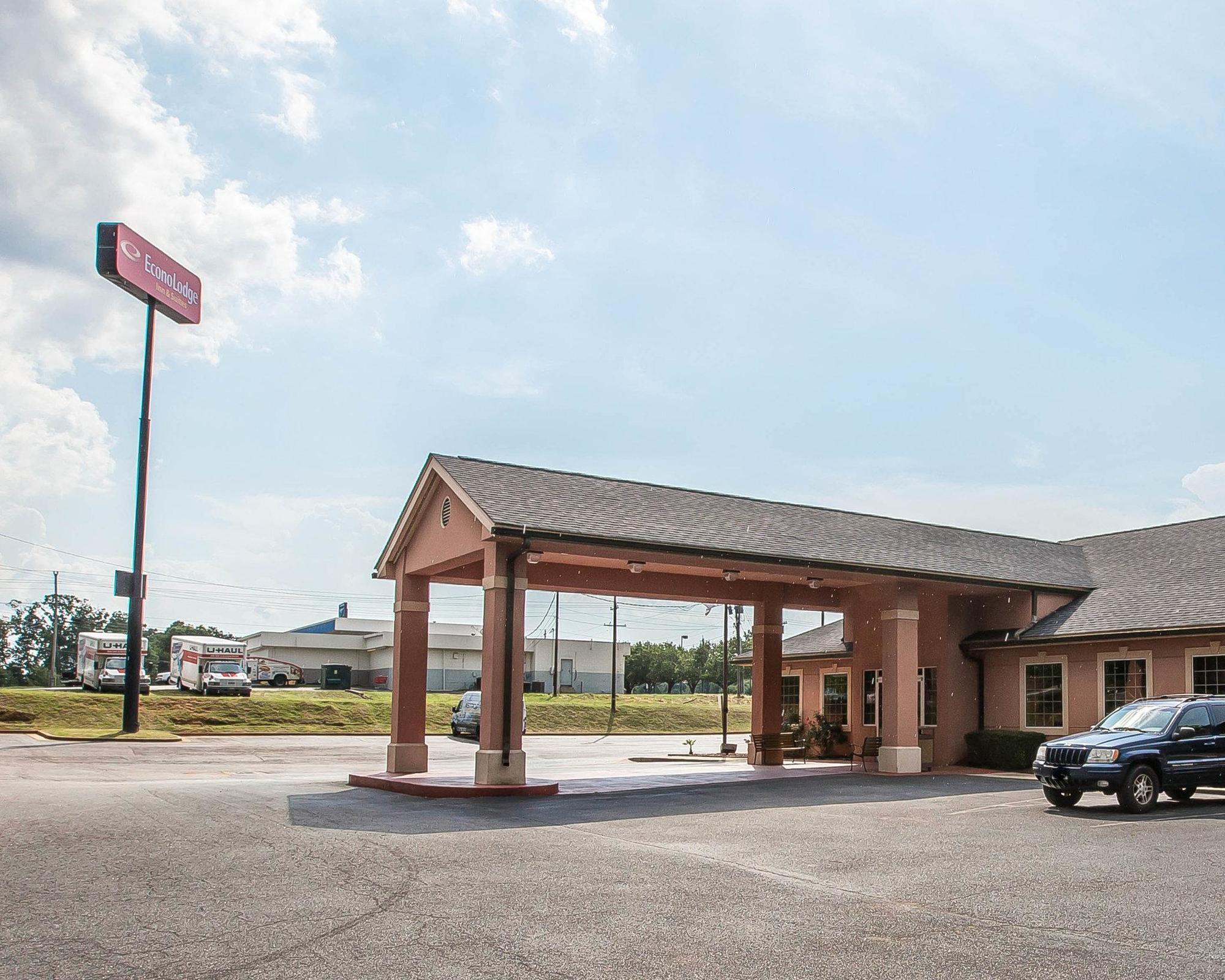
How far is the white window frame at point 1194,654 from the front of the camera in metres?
22.1

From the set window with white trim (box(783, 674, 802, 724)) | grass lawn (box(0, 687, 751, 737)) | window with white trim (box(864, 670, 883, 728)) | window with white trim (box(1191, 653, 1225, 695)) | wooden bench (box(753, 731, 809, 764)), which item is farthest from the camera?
grass lawn (box(0, 687, 751, 737))

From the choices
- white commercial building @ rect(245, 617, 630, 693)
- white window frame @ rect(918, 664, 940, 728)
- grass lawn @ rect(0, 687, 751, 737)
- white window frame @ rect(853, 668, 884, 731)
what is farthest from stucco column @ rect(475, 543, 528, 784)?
white commercial building @ rect(245, 617, 630, 693)

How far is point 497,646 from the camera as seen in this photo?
19.2 metres

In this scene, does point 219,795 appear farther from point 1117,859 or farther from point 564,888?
point 1117,859

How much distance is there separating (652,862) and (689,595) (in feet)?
48.7

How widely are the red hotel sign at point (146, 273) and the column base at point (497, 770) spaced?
26.5m

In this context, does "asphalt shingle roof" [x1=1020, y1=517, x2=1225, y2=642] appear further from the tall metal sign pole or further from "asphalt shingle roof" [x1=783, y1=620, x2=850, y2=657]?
the tall metal sign pole

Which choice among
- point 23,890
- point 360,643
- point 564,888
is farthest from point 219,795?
point 360,643

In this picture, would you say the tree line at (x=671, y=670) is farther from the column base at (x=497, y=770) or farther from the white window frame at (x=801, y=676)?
the column base at (x=497, y=770)

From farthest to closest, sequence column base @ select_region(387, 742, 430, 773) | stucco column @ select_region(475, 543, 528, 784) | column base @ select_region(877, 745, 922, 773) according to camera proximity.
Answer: column base @ select_region(877, 745, 922, 773)
column base @ select_region(387, 742, 430, 773)
stucco column @ select_region(475, 543, 528, 784)

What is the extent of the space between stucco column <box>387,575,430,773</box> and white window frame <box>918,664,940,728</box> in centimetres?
1228

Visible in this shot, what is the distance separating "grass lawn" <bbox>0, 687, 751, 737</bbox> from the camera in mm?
40594

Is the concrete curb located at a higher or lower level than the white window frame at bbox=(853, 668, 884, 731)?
lower

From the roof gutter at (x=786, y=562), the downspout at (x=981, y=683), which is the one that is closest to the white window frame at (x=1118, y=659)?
the roof gutter at (x=786, y=562)
